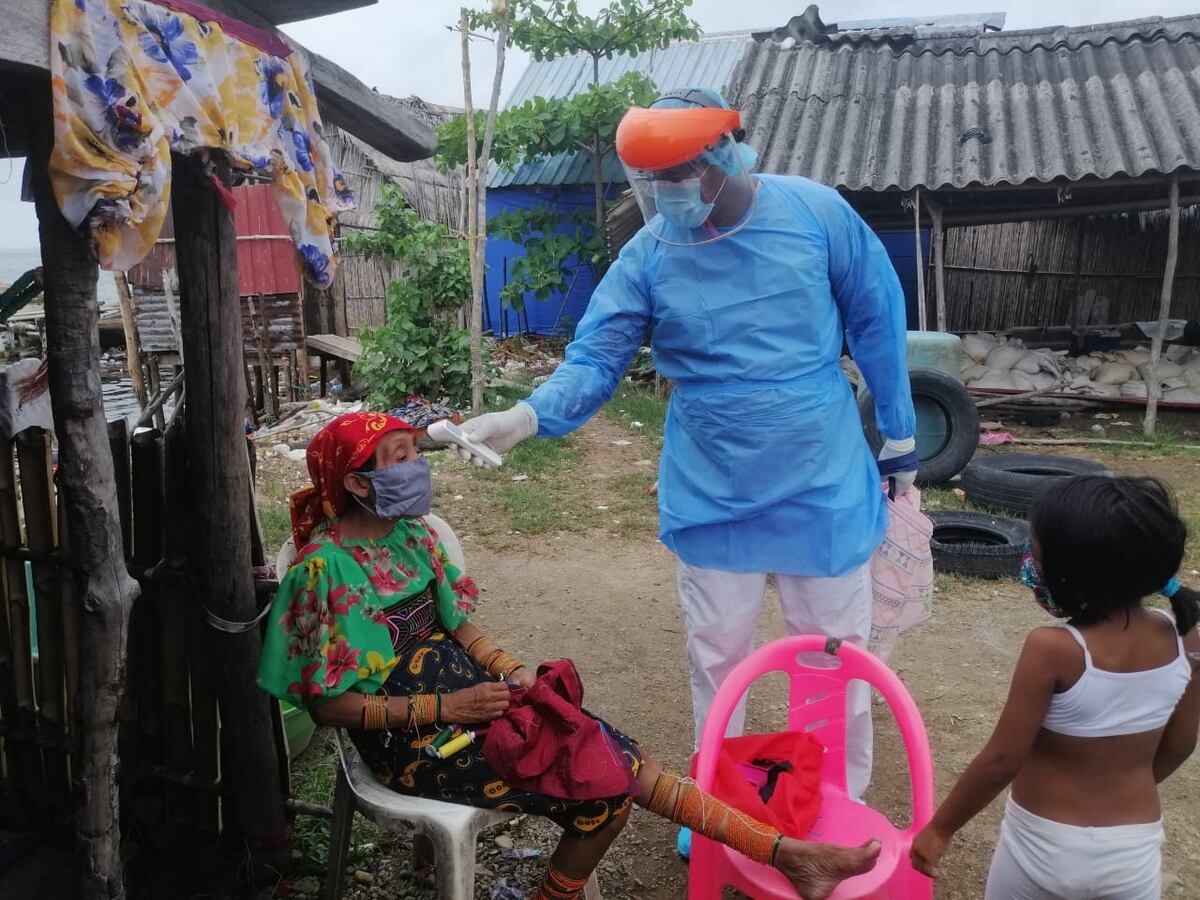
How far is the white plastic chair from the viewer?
1.93 m

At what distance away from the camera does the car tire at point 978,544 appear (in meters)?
4.86

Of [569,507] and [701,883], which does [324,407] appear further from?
[701,883]

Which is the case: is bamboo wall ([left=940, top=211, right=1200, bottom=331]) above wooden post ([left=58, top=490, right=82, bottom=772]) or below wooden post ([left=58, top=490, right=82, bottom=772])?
above

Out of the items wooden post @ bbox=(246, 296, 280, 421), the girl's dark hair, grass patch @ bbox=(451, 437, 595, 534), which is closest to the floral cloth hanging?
the girl's dark hair

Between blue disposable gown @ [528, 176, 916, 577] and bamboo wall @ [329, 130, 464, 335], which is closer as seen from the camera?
blue disposable gown @ [528, 176, 916, 577]

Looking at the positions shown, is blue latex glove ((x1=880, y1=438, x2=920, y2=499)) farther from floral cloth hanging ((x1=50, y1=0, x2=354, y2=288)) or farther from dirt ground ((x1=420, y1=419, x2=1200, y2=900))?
floral cloth hanging ((x1=50, y1=0, x2=354, y2=288))

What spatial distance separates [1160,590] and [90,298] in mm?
2163

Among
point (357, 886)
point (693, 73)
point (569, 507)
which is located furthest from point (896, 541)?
point (693, 73)

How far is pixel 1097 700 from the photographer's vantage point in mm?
1581

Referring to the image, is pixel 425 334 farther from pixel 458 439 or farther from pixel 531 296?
pixel 458 439

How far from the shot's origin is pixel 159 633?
247cm

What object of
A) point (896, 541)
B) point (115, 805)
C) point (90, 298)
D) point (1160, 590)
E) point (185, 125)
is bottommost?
point (115, 805)

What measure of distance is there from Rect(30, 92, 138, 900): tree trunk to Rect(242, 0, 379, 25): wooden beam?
2.27 feet

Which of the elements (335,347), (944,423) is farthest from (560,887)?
(335,347)
